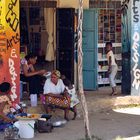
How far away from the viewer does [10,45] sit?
37.3ft

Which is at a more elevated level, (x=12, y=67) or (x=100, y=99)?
(x=12, y=67)

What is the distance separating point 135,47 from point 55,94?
9.54 feet

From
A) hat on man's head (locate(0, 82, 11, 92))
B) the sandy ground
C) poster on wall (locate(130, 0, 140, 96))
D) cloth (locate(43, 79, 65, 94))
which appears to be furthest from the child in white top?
hat on man's head (locate(0, 82, 11, 92))

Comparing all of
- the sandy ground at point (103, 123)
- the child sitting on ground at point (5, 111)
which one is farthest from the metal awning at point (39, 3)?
the child sitting on ground at point (5, 111)

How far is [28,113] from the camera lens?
38.7ft

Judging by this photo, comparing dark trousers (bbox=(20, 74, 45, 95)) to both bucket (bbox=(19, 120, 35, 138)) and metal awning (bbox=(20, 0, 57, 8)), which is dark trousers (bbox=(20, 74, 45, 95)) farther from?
bucket (bbox=(19, 120, 35, 138))

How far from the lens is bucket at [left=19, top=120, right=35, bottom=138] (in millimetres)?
10281

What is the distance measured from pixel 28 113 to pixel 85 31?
12.4ft

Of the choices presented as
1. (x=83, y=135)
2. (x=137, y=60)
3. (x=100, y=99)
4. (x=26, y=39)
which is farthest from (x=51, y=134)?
(x=26, y=39)

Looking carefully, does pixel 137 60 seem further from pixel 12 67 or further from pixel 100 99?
pixel 12 67

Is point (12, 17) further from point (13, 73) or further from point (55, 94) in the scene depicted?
point (55, 94)

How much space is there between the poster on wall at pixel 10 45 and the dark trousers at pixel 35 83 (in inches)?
47.4

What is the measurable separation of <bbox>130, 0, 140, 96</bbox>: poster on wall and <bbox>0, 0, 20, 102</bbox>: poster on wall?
11.2ft

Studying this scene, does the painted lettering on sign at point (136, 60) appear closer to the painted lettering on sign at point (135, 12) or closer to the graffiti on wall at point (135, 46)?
the graffiti on wall at point (135, 46)
